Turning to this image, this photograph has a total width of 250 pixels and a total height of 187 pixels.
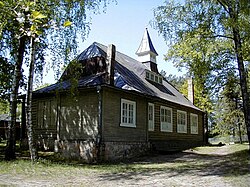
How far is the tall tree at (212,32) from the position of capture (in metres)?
14.6

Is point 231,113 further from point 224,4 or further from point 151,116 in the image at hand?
point 224,4

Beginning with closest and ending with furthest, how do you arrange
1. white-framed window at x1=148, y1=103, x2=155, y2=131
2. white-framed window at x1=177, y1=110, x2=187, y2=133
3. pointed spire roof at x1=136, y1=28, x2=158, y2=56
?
white-framed window at x1=148, y1=103, x2=155, y2=131
white-framed window at x1=177, y1=110, x2=187, y2=133
pointed spire roof at x1=136, y1=28, x2=158, y2=56

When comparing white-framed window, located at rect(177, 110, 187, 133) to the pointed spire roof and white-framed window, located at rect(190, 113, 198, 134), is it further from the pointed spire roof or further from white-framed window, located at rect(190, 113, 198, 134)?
the pointed spire roof

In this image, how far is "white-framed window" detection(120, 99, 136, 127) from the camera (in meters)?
16.0

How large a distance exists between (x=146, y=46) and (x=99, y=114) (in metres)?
14.7

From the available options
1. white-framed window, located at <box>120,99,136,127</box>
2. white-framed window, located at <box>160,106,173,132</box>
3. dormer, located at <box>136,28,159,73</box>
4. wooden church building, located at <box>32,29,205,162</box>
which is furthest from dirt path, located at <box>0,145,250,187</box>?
dormer, located at <box>136,28,159,73</box>

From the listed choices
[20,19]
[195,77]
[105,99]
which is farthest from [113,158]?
[20,19]

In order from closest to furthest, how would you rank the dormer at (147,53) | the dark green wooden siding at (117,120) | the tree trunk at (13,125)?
the tree trunk at (13,125) < the dark green wooden siding at (117,120) < the dormer at (147,53)

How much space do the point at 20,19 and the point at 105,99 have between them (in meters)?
11.8

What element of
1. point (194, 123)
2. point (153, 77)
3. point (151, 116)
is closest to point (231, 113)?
point (194, 123)

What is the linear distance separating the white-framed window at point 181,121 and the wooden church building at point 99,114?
7.29ft

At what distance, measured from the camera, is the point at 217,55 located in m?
15.5

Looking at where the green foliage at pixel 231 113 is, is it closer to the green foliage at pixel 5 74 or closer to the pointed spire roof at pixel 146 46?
the pointed spire roof at pixel 146 46

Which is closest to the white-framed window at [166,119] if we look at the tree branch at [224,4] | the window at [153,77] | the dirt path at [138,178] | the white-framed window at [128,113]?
the window at [153,77]
